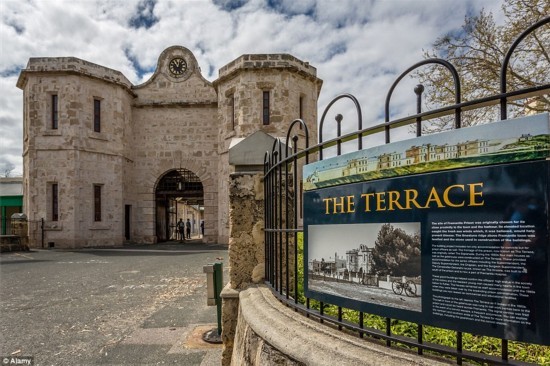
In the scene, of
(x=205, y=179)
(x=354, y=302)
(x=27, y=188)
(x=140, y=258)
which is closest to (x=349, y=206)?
(x=354, y=302)

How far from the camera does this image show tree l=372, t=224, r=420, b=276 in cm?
166

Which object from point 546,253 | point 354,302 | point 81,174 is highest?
point 81,174

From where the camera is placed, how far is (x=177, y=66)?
65.0 feet

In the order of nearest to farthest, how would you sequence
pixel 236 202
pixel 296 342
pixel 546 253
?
pixel 546 253 < pixel 296 342 < pixel 236 202

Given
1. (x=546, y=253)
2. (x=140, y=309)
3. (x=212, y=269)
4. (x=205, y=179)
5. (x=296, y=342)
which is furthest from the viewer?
(x=205, y=179)

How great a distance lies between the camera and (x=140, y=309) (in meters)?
5.80

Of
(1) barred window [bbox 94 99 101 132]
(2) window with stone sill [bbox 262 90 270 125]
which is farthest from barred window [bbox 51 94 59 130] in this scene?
(2) window with stone sill [bbox 262 90 270 125]

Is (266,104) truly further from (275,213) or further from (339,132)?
(339,132)

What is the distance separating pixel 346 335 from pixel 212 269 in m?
2.93

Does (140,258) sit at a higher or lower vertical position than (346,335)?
lower

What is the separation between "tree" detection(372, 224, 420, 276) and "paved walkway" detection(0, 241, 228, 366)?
269 centimetres

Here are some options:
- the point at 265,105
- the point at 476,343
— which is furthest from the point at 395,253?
the point at 265,105

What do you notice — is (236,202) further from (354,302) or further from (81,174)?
(81,174)

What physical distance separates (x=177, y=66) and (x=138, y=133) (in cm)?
447
